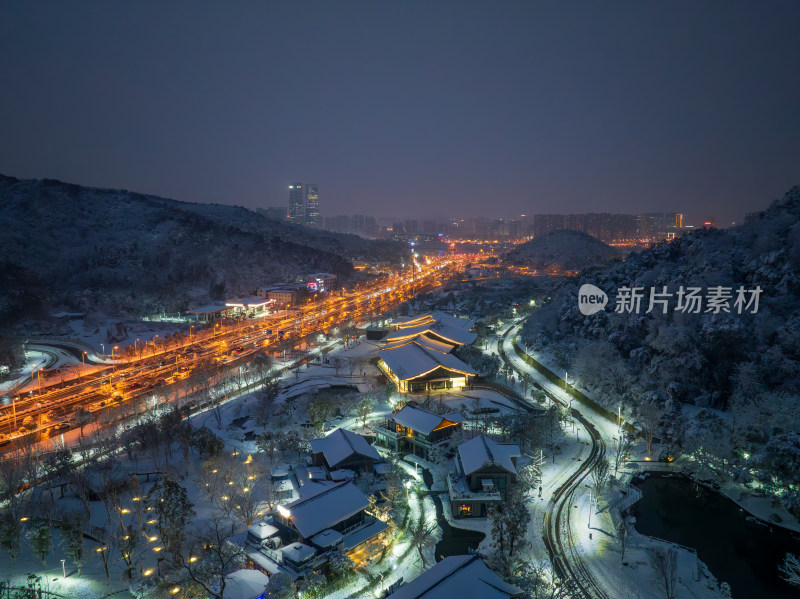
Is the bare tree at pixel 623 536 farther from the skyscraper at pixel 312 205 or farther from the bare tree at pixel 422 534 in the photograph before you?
the skyscraper at pixel 312 205

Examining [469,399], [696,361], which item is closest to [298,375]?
[469,399]

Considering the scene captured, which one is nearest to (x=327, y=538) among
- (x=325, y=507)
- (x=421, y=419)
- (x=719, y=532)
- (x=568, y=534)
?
(x=325, y=507)

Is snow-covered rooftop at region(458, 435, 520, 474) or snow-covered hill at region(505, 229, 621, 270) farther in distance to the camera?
snow-covered hill at region(505, 229, 621, 270)

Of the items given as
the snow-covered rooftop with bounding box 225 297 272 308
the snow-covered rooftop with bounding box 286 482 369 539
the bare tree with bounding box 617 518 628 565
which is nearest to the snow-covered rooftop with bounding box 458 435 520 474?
the bare tree with bounding box 617 518 628 565

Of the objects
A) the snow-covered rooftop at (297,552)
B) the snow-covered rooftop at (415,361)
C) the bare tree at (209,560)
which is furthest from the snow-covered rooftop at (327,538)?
the snow-covered rooftop at (415,361)

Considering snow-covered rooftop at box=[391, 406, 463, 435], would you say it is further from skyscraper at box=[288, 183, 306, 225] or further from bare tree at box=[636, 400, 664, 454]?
skyscraper at box=[288, 183, 306, 225]

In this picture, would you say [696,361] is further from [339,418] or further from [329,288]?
[329,288]

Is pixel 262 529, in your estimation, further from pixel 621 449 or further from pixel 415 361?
pixel 415 361
